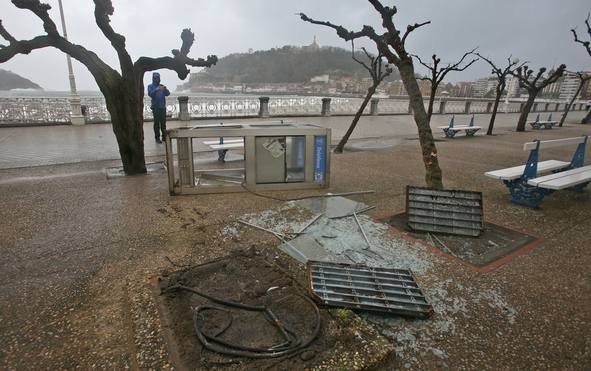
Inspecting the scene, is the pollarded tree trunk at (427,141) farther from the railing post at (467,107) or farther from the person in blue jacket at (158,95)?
the railing post at (467,107)

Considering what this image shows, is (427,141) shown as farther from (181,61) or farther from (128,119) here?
(128,119)

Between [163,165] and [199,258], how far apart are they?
5011 mm

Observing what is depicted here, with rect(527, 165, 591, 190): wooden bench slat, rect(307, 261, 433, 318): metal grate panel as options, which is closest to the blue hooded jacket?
rect(307, 261, 433, 318): metal grate panel

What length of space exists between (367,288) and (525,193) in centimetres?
419

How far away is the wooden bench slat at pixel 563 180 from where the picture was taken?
4934mm

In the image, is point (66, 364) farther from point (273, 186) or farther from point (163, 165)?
point (163, 165)

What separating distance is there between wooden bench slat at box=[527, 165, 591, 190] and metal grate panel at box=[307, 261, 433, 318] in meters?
3.30

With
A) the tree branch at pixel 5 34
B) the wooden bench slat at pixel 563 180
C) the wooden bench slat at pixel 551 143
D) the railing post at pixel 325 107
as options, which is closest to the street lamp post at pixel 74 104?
the tree branch at pixel 5 34

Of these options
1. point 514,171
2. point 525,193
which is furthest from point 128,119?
point 525,193

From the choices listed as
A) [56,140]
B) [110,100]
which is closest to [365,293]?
[110,100]

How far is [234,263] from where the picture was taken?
337cm

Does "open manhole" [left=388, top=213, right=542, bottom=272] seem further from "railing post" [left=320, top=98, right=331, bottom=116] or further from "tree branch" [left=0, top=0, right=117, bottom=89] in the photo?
"railing post" [left=320, top=98, right=331, bottom=116]

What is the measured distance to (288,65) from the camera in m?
51.8

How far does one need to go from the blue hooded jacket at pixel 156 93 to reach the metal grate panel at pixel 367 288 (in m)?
8.46
